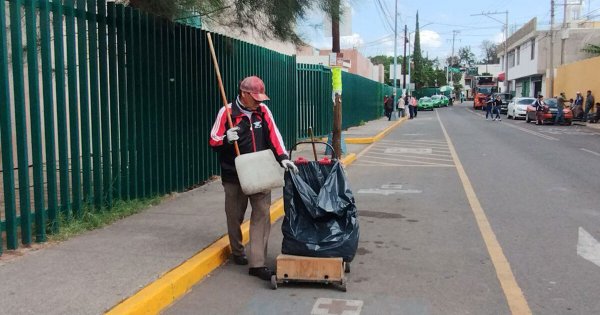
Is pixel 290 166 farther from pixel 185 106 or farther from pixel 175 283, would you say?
pixel 185 106

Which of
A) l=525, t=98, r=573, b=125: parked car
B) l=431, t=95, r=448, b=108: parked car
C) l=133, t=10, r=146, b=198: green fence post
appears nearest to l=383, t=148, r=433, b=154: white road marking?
l=133, t=10, r=146, b=198: green fence post

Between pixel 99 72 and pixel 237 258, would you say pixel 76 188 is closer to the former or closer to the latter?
pixel 99 72

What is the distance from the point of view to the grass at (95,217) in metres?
6.03

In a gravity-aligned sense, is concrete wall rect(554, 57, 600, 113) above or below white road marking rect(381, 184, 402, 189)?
above

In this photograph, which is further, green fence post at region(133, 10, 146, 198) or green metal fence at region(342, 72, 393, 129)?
green metal fence at region(342, 72, 393, 129)

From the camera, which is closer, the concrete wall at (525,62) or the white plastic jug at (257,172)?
the white plastic jug at (257,172)

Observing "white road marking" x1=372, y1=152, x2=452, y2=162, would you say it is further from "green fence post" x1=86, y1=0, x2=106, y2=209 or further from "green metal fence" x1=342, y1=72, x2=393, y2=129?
"green fence post" x1=86, y1=0, x2=106, y2=209

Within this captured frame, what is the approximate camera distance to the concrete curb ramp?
13.8ft

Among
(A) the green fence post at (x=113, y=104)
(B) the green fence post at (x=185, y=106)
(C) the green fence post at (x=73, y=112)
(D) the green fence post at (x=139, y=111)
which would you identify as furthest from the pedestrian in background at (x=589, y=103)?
(C) the green fence post at (x=73, y=112)

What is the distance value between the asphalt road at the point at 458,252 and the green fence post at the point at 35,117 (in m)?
1.91

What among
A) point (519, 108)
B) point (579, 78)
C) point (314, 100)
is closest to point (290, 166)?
point (314, 100)

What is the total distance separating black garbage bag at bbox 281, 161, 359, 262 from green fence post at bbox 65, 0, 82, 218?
2.64 meters

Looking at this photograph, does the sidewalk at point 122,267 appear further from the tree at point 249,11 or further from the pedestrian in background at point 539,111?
the pedestrian in background at point 539,111

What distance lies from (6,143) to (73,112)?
3.47 ft
